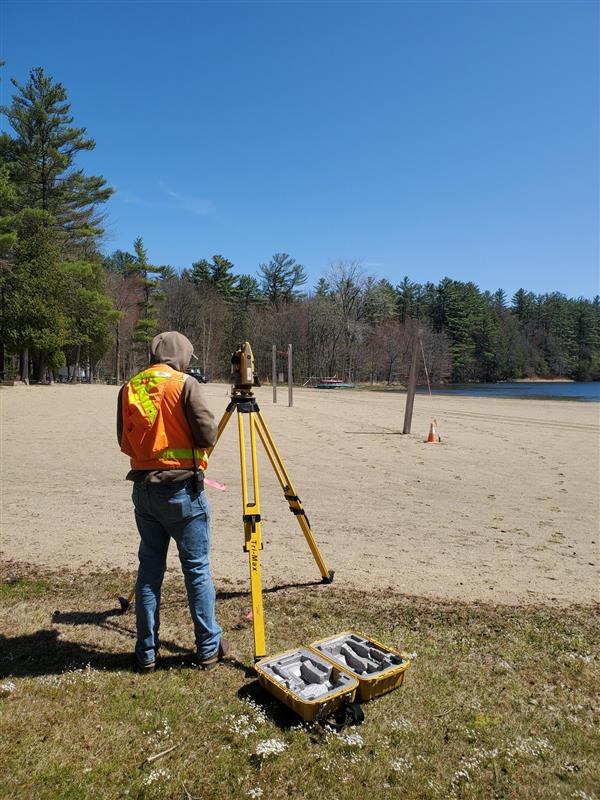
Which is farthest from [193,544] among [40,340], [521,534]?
[40,340]

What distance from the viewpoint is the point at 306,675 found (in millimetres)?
2998

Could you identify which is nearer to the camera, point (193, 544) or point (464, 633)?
point (193, 544)

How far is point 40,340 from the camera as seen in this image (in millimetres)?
32594

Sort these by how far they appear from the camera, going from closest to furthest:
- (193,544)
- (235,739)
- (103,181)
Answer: (235,739), (193,544), (103,181)

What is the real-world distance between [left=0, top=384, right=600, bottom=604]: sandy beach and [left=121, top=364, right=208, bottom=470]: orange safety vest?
6.14ft

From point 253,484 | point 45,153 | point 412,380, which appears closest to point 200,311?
point 45,153

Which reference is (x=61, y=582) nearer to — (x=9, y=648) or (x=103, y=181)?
(x=9, y=648)

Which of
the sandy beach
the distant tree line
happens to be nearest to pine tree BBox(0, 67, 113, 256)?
the distant tree line

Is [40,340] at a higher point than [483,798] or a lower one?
higher

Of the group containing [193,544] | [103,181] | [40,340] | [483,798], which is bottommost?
[483,798]

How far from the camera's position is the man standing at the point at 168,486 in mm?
3066

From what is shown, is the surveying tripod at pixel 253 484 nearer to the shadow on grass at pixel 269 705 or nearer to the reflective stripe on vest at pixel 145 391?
the shadow on grass at pixel 269 705

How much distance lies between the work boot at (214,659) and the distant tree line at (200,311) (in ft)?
36.1

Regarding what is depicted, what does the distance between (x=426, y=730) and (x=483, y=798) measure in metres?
0.43
